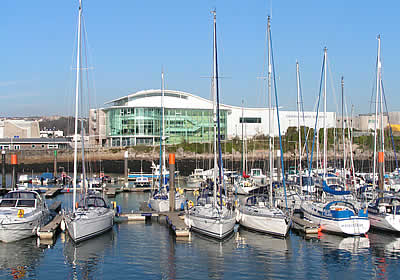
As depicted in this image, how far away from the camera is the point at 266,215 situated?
31.6m

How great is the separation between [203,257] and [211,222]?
3657 mm

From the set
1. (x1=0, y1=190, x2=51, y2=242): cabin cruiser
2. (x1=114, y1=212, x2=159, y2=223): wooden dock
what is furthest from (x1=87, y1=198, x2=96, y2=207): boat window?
(x1=0, y1=190, x2=51, y2=242): cabin cruiser

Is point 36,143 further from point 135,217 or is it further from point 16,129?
point 135,217

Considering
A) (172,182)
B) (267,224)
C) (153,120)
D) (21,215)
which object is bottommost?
(267,224)

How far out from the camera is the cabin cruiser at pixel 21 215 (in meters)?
29.3

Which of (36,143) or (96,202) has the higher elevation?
(36,143)

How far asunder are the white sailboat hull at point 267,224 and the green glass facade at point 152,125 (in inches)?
2906

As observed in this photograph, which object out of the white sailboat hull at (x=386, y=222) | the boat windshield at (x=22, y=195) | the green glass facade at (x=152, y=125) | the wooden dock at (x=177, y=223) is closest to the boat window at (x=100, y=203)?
the boat windshield at (x=22, y=195)

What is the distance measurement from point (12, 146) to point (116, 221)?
315ft

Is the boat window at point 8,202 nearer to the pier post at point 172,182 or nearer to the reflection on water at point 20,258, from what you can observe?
the reflection on water at point 20,258

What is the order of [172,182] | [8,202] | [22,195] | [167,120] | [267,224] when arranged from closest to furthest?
[267,224]
[8,202]
[22,195]
[172,182]
[167,120]

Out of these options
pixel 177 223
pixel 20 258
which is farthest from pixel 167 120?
pixel 20 258

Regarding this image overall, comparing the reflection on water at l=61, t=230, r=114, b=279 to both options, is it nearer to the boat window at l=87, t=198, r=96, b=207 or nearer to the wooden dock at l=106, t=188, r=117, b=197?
the boat window at l=87, t=198, r=96, b=207

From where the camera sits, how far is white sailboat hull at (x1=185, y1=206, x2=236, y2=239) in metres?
29.9
